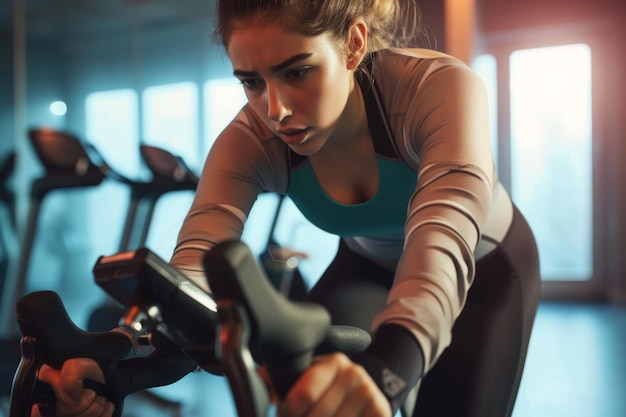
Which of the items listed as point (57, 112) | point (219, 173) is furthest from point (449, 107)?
point (57, 112)

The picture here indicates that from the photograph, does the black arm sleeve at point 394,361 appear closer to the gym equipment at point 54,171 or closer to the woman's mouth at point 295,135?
the woman's mouth at point 295,135

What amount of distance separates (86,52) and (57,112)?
0.54m

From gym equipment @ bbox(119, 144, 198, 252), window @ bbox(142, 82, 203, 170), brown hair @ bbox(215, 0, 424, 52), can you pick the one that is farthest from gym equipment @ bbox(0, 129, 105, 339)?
brown hair @ bbox(215, 0, 424, 52)

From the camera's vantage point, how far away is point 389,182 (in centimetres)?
114

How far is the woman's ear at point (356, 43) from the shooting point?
1085 millimetres

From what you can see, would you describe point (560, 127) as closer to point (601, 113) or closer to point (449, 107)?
point (601, 113)

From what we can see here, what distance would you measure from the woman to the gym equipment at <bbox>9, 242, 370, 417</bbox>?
8cm

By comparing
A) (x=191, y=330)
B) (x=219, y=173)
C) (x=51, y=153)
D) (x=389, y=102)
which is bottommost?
(x=51, y=153)

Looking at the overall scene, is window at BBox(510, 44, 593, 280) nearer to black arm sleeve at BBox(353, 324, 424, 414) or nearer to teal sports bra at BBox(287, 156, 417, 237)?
teal sports bra at BBox(287, 156, 417, 237)

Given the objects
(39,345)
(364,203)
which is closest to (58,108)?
(364,203)

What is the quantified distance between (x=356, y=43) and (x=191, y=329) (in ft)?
1.93

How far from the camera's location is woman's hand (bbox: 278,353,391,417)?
555 millimetres

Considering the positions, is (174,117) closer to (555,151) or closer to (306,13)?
(555,151)

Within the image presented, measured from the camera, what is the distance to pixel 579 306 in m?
5.57
